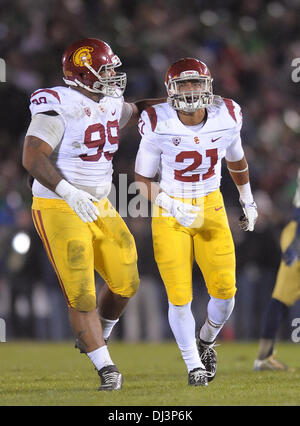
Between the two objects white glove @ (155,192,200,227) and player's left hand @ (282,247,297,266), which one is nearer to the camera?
white glove @ (155,192,200,227)

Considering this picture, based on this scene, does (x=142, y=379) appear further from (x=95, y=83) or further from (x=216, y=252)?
(x=95, y=83)

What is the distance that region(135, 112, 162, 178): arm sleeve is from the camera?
17.4 feet

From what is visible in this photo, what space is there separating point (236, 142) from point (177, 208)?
0.64m

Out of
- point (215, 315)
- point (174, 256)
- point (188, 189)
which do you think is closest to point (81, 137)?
point (188, 189)

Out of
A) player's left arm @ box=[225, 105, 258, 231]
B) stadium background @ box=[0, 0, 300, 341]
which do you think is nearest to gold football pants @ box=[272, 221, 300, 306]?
player's left arm @ box=[225, 105, 258, 231]

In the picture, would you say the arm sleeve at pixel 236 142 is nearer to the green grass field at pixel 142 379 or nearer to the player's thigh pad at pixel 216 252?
the player's thigh pad at pixel 216 252

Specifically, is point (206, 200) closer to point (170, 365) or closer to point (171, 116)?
point (171, 116)

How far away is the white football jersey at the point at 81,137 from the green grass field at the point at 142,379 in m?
1.17

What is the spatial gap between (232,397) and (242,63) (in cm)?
689

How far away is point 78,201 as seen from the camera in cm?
490

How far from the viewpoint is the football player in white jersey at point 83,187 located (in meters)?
5.04

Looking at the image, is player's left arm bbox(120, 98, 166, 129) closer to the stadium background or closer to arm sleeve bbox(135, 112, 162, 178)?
arm sleeve bbox(135, 112, 162, 178)

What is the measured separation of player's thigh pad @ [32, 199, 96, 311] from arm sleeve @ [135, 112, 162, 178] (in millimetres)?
489

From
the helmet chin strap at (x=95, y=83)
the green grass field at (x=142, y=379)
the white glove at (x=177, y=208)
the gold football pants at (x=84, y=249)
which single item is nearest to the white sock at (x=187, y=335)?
the green grass field at (x=142, y=379)
